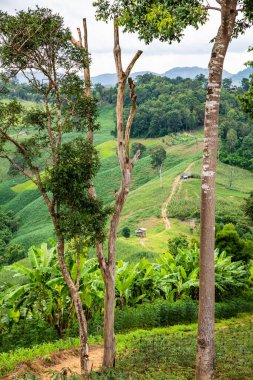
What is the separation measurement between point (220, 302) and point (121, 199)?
6.80m

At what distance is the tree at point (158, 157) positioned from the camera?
76.1m

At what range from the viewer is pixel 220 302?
12852 millimetres

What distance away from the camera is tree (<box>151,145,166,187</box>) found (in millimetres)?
76088

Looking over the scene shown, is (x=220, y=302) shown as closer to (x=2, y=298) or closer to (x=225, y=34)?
(x=2, y=298)

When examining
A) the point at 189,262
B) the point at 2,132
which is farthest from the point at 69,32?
the point at 189,262

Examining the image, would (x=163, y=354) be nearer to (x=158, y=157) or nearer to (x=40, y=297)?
(x=40, y=297)

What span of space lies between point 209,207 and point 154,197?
61.5 metres

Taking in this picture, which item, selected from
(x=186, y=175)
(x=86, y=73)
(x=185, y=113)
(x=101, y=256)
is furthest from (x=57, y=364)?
(x=185, y=113)

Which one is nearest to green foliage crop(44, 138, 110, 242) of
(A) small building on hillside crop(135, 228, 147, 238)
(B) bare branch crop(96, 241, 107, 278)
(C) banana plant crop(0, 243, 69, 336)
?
(B) bare branch crop(96, 241, 107, 278)

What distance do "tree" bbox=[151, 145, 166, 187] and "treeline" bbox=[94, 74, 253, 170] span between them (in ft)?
33.2

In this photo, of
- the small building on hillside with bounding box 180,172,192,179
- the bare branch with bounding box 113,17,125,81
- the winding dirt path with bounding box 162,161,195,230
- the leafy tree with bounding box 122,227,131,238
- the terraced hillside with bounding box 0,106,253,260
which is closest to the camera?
the bare branch with bounding box 113,17,125,81

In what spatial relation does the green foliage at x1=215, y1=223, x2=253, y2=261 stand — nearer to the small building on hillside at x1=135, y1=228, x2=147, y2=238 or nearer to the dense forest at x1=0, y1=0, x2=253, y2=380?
the dense forest at x1=0, y1=0, x2=253, y2=380

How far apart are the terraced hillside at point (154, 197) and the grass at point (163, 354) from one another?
36.2 meters

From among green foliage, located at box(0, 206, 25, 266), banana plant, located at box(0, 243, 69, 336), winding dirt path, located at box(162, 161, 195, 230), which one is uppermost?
banana plant, located at box(0, 243, 69, 336)
